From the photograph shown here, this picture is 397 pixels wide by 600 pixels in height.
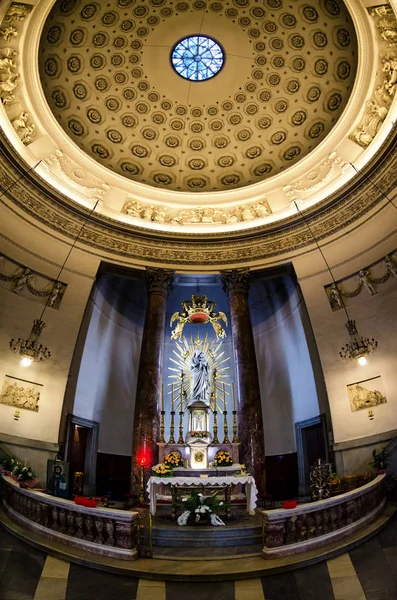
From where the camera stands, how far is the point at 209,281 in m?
17.5

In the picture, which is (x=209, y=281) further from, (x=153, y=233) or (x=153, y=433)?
(x=153, y=433)

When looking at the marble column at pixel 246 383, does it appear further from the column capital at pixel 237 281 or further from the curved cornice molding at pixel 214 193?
the curved cornice molding at pixel 214 193

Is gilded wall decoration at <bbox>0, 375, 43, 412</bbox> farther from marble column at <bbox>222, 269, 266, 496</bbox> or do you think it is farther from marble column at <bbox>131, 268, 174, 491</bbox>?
marble column at <bbox>222, 269, 266, 496</bbox>

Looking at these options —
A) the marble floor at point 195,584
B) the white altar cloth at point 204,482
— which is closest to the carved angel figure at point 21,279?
the white altar cloth at point 204,482

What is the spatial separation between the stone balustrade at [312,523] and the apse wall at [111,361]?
9671mm

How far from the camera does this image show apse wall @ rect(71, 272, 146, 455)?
16.4 meters

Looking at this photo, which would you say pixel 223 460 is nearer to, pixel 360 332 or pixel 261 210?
pixel 360 332

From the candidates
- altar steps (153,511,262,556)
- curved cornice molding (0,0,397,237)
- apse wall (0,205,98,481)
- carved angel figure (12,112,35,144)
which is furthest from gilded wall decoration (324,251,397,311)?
carved angel figure (12,112,35,144)

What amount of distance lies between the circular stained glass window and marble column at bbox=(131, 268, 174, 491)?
8.63m

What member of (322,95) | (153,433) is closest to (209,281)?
(153,433)

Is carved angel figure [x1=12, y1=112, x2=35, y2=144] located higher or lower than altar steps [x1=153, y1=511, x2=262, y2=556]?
higher

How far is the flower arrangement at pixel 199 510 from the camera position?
877cm

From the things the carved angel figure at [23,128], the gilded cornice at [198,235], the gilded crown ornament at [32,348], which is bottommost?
the gilded crown ornament at [32,348]

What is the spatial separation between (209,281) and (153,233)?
2.91m
